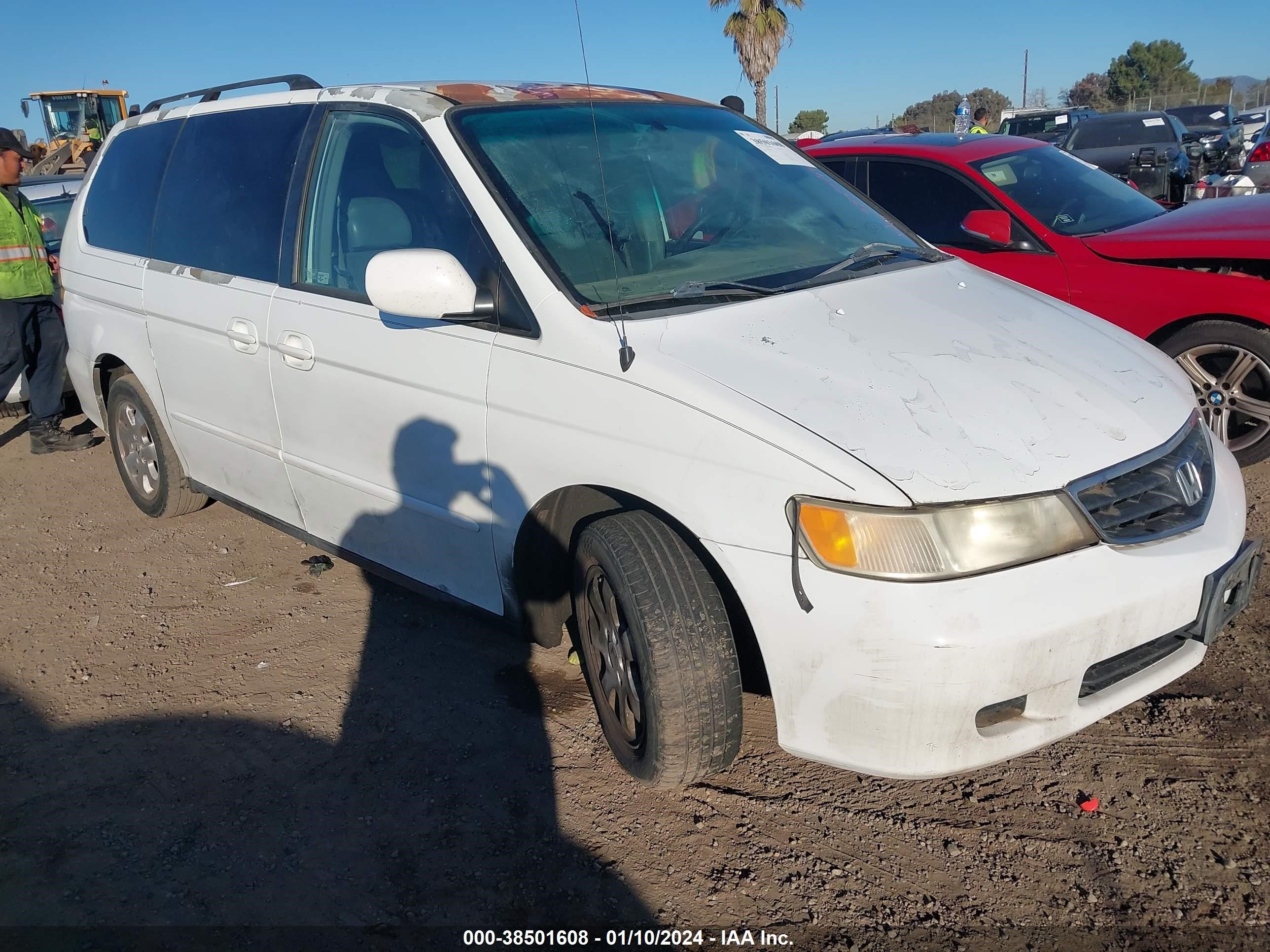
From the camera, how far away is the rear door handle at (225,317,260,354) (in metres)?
3.46

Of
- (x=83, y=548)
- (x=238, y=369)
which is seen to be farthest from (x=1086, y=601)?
(x=83, y=548)

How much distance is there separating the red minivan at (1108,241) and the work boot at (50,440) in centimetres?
507

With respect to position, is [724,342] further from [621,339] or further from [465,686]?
[465,686]

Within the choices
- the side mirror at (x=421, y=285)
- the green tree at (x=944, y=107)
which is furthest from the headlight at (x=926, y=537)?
the green tree at (x=944, y=107)

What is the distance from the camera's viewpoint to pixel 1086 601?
211 centimetres

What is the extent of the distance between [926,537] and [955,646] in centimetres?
23

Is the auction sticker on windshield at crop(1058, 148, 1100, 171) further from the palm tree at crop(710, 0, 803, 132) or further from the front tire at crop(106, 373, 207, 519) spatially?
the palm tree at crop(710, 0, 803, 132)

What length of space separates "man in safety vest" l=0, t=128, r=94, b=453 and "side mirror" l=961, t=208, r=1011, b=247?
18.0 ft

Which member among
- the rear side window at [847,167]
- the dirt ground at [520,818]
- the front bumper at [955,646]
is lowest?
the dirt ground at [520,818]

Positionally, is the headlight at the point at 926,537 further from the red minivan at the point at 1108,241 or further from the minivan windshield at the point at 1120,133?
the minivan windshield at the point at 1120,133

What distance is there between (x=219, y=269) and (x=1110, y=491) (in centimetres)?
316

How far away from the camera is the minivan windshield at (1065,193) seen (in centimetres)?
509

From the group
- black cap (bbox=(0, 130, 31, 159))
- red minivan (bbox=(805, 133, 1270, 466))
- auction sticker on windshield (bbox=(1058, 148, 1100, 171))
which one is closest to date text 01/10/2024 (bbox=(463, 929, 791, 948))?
red minivan (bbox=(805, 133, 1270, 466))

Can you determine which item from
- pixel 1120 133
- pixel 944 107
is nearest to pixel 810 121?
pixel 944 107
